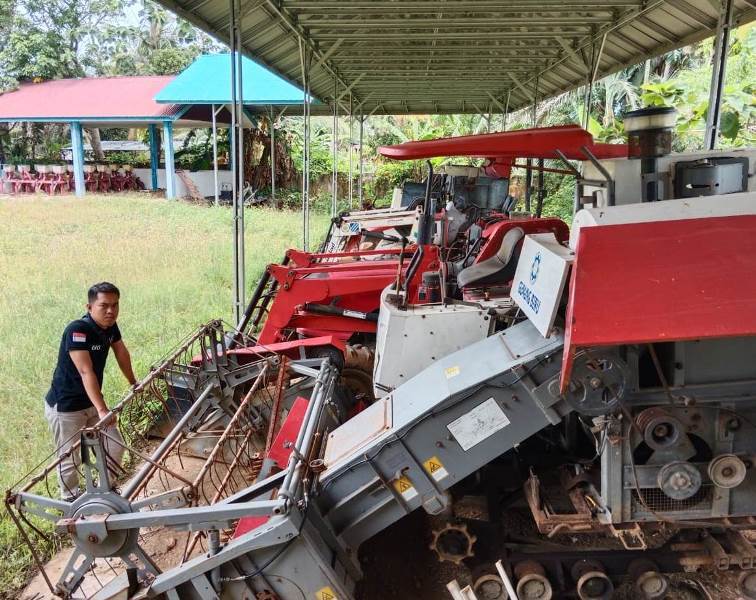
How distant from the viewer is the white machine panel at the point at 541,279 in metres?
2.72

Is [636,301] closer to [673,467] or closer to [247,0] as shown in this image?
[673,467]

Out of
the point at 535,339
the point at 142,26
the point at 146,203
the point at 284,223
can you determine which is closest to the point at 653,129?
the point at 535,339

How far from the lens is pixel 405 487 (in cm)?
302

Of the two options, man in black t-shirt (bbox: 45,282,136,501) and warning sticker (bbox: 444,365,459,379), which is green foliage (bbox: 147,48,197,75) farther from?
warning sticker (bbox: 444,365,459,379)

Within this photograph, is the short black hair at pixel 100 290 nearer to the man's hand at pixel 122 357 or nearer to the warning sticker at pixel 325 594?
the man's hand at pixel 122 357

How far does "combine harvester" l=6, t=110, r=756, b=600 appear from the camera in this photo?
250 centimetres

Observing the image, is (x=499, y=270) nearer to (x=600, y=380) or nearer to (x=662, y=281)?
(x=600, y=380)

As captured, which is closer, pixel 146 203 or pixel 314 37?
pixel 314 37

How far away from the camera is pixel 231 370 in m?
4.55

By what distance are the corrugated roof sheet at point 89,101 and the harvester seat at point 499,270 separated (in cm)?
2009

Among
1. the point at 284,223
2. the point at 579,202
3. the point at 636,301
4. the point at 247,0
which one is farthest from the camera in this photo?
the point at 284,223

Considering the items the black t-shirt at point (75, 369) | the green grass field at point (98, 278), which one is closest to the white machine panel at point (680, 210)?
the black t-shirt at point (75, 369)

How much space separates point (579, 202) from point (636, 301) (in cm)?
137

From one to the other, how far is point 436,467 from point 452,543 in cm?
57
